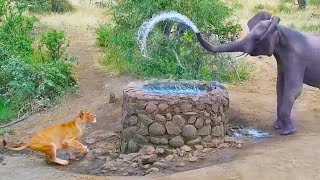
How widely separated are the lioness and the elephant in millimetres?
1955

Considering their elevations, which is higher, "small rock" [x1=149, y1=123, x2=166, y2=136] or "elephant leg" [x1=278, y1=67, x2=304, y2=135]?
"elephant leg" [x1=278, y1=67, x2=304, y2=135]

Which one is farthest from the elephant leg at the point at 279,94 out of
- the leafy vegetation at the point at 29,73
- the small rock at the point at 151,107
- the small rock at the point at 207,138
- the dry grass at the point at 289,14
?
the dry grass at the point at 289,14

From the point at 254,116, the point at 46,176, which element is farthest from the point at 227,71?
the point at 46,176

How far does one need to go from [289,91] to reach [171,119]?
5.40 feet

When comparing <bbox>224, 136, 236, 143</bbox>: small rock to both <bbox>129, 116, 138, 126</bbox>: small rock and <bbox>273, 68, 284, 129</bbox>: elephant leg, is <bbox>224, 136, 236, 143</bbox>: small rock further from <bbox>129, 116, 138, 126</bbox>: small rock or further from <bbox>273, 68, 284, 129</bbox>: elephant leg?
<bbox>129, 116, 138, 126</bbox>: small rock

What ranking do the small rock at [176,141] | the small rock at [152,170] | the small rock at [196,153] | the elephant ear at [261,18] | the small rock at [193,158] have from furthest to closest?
the elephant ear at [261,18] → the small rock at [176,141] → the small rock at [196,153] → the small rock at [193,158] → the small rock at [152,170]

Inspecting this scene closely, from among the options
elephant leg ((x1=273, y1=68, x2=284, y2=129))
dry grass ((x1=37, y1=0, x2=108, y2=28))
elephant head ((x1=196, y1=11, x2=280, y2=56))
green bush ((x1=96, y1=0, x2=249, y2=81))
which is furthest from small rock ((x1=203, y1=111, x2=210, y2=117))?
dry grass ((x1=37, y1=0, x2=108, y2=28))

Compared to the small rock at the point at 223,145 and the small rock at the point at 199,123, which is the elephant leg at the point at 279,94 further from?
the small rock at the point at 199,123

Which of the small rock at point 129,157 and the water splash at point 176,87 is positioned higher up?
the water splash at point 176,87

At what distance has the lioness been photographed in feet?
24.6

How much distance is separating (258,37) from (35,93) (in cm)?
455

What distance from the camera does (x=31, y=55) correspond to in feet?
40.8

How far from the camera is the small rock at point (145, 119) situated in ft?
25.3

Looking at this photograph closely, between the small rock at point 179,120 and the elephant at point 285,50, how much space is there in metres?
0.98
